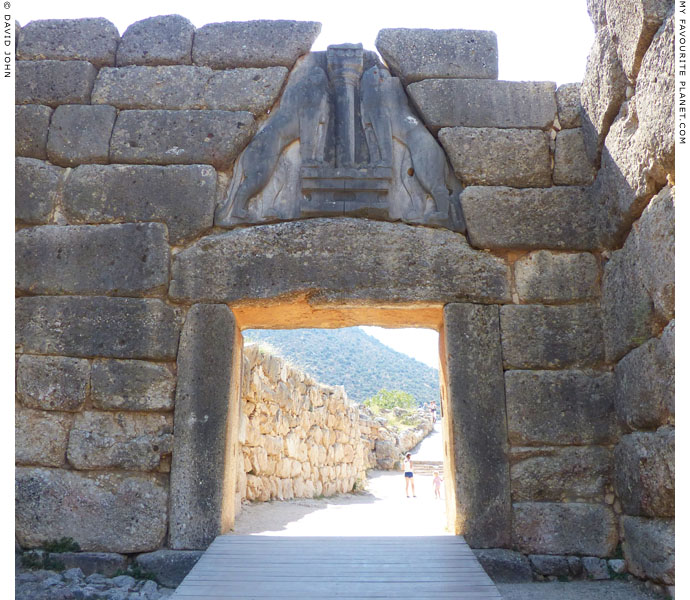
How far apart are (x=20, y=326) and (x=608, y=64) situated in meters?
4.11

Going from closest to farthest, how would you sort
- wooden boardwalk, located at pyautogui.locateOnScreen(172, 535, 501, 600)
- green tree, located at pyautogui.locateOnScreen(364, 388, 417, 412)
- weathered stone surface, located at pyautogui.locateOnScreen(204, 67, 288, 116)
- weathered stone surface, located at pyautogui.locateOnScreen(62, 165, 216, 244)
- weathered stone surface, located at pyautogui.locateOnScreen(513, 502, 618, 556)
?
wooden boardwalk, located at pyautogui.locateOnScreen(172, 535, 501, 600), weathered stone surface, located at pyautogui.locateOnScreen(513, 502, 618, 556), weathered stone surface, located at pyautogui.locateOnScreen(62, 165, 216, 244), weathered stone surface, located at pyautogui.locateOnScreen(204, 67, 288, 116), green tree, located at pyautogui.locateOnScreen(364, 388, 417, 412)

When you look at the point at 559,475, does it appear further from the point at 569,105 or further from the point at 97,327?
the point at 97,327

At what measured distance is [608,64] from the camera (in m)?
3.98

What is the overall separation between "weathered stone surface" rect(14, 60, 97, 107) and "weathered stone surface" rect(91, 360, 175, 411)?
2.01 meters

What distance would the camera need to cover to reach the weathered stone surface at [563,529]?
12.6 feet

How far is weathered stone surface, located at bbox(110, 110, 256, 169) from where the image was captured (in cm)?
449

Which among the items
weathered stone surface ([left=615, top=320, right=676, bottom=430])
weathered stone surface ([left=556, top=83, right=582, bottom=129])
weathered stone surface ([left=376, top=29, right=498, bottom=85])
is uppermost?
weathered stone surface ([left=376, top=29, right=498, bottom=85])

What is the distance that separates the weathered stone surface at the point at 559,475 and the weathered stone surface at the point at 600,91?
2008mm

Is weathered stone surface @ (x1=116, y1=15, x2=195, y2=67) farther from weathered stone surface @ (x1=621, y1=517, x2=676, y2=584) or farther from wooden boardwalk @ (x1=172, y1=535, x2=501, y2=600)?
weathered stone surface @ (x1=621, y1=517, x2=676, y2=584)

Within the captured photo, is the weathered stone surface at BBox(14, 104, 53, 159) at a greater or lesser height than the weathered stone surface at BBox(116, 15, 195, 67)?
lesser

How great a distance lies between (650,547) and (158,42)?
4.63m

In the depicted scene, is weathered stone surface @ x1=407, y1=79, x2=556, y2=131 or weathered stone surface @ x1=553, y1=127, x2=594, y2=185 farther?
weathered stone surface @ x1=407, y1=79, x2=556, y2=131

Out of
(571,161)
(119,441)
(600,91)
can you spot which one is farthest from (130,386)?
(600,91)

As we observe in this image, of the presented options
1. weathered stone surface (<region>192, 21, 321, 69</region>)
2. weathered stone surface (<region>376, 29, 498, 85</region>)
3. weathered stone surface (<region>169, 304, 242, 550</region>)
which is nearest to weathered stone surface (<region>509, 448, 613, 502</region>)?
weathered stone surface (<region>169, 304, 242, 550</region>)
